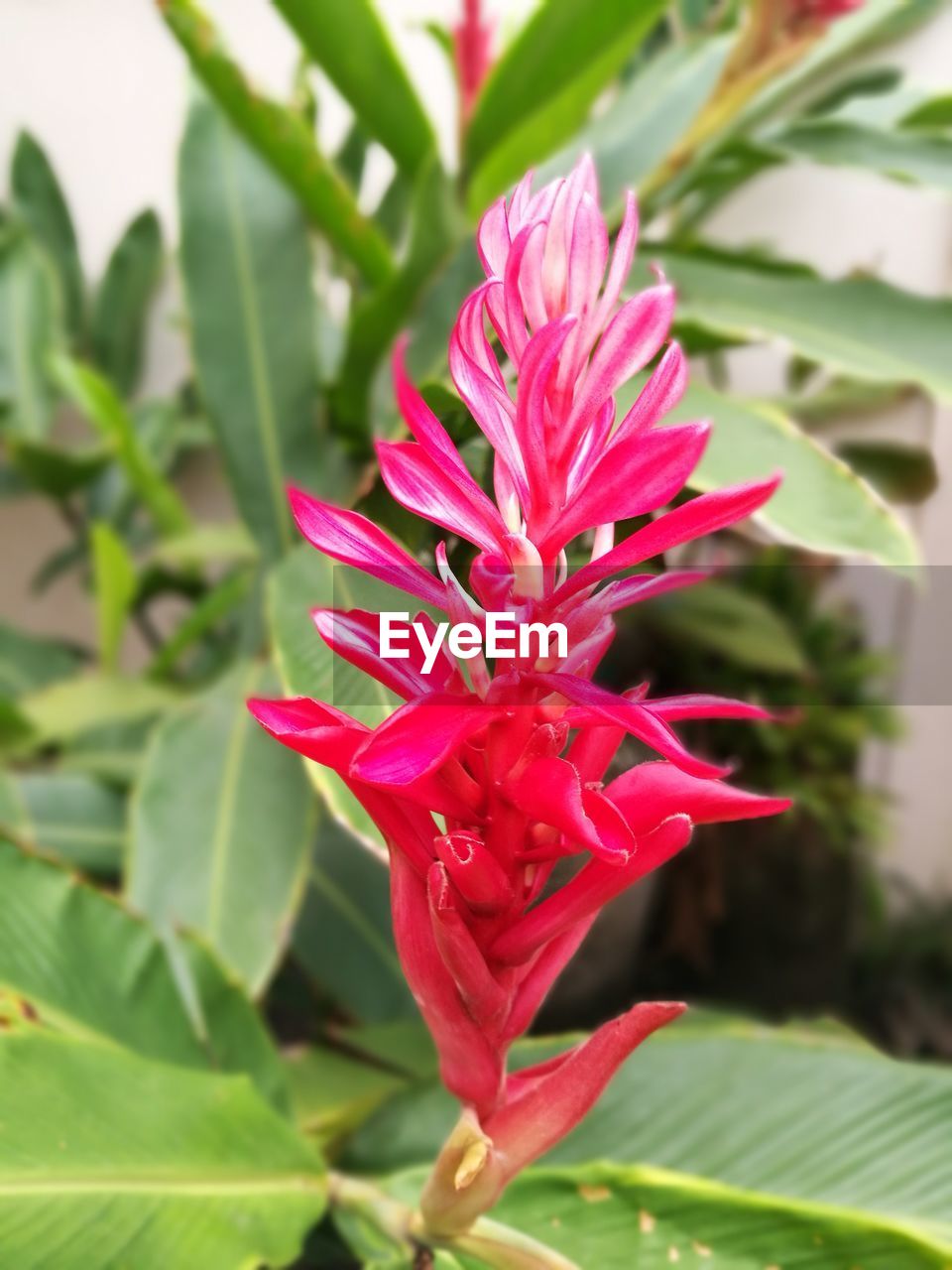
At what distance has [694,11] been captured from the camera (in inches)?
28.8

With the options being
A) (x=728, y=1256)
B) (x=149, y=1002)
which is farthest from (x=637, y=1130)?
(x=149, y=1002)

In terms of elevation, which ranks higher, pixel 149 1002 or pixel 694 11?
pixel 694 11

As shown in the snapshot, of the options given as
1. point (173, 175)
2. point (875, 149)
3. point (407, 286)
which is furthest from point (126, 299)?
point (875, 149)

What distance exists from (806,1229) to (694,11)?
805 mm

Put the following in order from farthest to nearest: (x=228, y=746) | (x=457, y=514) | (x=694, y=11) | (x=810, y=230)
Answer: (x=810, y=230) < (x=694, y=11) < (x=228, y=746) < (x=457, y=514)

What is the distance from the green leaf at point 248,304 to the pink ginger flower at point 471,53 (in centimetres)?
14

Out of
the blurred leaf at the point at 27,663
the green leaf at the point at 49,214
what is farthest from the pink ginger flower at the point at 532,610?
the green leaf at the point at 49,214

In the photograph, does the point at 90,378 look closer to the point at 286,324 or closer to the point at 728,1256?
the point at 286,324

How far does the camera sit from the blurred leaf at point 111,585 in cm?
67

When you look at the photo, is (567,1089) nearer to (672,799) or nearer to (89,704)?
(672,799)

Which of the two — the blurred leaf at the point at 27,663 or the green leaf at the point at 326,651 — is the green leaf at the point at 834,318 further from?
the blurred leaf at the point at 27,663

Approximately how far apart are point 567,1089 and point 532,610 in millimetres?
101

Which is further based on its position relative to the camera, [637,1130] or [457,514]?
[637,1130]

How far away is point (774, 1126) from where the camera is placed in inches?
11.9
